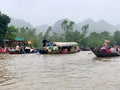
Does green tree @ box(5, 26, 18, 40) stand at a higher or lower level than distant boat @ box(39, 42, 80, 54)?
higher

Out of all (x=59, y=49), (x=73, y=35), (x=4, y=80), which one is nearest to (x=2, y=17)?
(x=59, y=49)

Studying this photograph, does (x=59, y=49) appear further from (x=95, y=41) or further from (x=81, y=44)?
(x=95, y=41)

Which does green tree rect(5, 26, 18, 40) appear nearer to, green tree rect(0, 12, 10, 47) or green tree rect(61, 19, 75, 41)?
green tree rect(0, 12, 10, 47)

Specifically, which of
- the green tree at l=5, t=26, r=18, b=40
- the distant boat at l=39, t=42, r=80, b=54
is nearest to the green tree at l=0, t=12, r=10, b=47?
the green tree at l=5, t=26, r=18, b=40

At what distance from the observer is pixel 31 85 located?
802cm

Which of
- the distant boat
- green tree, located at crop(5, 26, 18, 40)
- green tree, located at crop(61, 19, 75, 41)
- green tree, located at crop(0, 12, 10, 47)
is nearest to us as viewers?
the distant boat

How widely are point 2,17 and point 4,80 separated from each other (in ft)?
82.4

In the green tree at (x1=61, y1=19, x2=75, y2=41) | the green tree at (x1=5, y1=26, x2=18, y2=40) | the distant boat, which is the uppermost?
the green tree at (x1=61, y1=19, x2=75, y2=41)

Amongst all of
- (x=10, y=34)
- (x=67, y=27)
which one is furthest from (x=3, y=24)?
(x=67, y=27)

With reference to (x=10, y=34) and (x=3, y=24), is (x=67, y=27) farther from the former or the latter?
(x=3, y=24)

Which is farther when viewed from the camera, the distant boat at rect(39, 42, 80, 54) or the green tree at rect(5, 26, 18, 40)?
the green tree at rect(5, 26, 18, 40)

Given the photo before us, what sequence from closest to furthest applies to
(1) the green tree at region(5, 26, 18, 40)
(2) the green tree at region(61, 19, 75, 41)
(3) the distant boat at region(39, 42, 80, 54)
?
1. (3) the distant boat at region(39, 42, 80, 54)
2. (1) the green tree at region(5, 26, 18, 40)
3. (2) the green tree at region(61, 19, 75, 41)

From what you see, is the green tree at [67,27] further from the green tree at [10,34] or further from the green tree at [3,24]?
the green tree at [3,24]

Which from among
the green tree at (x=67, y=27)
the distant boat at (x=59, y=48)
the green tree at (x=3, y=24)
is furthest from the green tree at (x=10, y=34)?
the green tree at (x=67, y=27)
